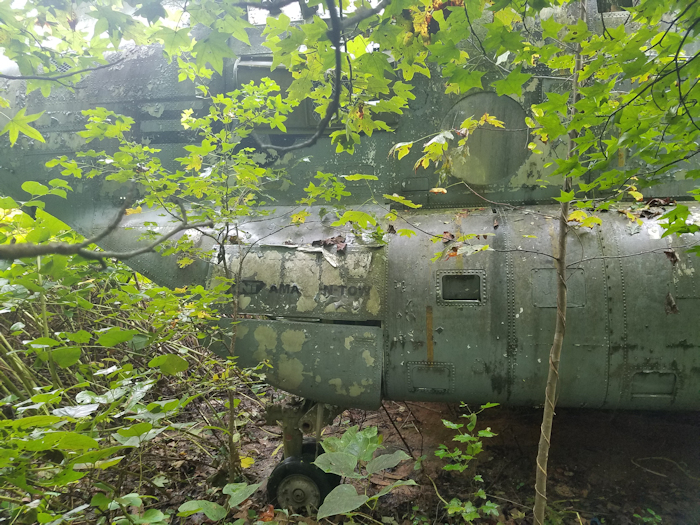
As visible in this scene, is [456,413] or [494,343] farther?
[456,413]

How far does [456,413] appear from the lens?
16.9ft

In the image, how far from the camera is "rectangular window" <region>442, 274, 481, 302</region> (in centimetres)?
324

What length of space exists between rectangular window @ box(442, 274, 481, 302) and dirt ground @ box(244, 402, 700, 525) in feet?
5.77

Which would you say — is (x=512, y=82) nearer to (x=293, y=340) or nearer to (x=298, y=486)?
(x=293, y=340)

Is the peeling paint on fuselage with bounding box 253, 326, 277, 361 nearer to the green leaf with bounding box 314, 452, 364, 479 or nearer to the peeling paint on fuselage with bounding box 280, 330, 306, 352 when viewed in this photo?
the peeling paint on fuselage with bounding box 280, 330, 306, 352

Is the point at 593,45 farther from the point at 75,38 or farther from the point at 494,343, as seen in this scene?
the point at 75,38

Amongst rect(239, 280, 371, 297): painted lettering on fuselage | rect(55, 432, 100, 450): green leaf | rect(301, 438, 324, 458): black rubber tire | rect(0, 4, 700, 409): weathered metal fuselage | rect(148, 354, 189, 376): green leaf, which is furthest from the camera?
rect(301, 438, 324, 458): black rubber tire

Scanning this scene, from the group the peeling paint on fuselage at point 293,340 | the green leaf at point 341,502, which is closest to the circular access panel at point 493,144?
the peeling paint on fuselage at point 293,340

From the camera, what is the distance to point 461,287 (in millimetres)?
3266

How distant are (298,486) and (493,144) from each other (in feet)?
11.5

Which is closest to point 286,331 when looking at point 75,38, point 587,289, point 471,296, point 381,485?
point 471,296

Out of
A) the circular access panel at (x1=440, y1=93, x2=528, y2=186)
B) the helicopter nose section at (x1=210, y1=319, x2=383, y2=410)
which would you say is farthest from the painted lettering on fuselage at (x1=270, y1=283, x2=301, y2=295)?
the circular access panel at (x1=440, y1=93, x2=528, y2=186)

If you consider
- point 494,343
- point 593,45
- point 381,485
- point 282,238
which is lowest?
point 381,485

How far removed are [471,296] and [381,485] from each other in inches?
85.7
